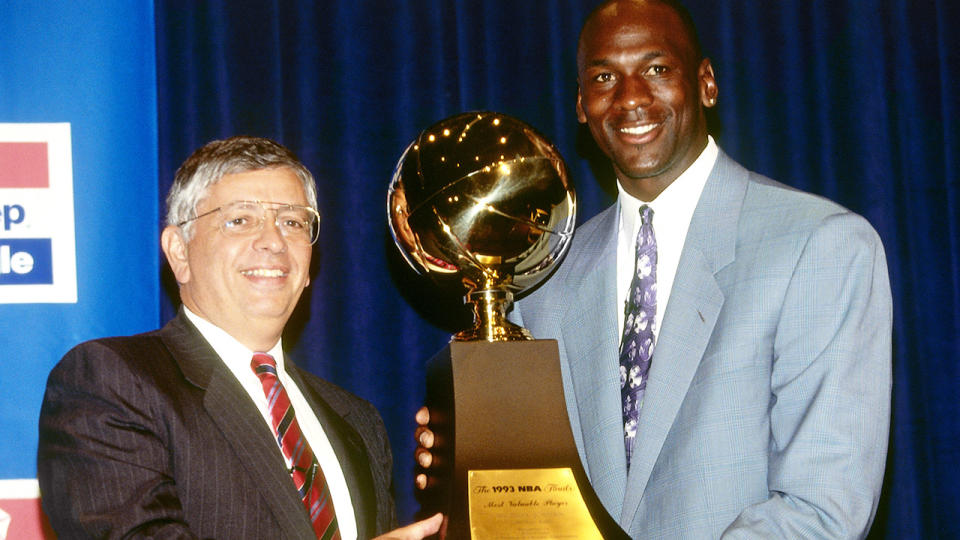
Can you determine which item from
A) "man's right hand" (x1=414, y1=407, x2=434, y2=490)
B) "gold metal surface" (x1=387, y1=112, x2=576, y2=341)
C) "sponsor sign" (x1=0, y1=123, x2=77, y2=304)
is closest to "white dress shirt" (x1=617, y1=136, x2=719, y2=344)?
"gold metal surface" (x1=387, y1=112, x2=576, y2=341)

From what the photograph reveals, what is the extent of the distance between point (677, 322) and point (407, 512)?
142 centimetres

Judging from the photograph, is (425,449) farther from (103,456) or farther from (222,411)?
(103,456)

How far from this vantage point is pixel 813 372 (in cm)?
171

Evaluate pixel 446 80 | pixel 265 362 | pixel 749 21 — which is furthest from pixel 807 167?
pixel 265 362

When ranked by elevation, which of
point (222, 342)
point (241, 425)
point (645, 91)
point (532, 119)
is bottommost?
point (241, 425)

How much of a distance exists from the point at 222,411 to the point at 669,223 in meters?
0.97

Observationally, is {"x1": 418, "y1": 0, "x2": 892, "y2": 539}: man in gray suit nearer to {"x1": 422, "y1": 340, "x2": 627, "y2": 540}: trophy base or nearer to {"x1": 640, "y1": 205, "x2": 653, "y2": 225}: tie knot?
{"x1": 640, "y1": 205, "x2": 653, "y2": 225}: tie knot

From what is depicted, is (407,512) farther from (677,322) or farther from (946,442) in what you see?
(946,442)

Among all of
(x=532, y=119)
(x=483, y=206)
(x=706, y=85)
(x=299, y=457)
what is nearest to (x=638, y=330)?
(x=483, y=206)

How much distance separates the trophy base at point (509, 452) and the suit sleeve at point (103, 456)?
1.59 feet

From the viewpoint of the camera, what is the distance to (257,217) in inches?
78.2

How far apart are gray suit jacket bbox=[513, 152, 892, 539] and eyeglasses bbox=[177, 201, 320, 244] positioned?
2.34ft

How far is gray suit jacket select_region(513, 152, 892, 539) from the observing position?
1668mm

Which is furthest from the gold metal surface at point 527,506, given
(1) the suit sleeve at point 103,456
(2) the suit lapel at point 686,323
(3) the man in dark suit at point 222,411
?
(1) the suit sleeve at point 103,456
